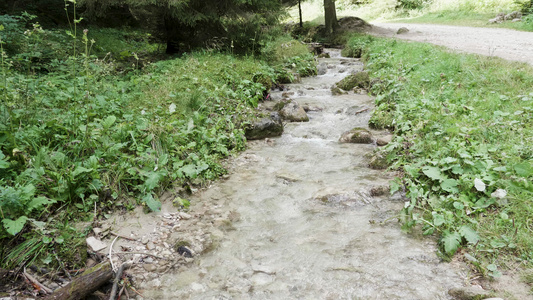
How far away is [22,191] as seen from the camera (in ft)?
9.33

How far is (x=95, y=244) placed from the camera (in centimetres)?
308

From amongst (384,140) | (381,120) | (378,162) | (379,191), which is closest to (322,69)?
(381,120)

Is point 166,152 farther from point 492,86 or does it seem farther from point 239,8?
point 239,8

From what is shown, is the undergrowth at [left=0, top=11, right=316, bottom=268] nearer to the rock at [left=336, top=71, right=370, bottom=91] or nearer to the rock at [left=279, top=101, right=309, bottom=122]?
the rock at [left=279, top=101, right=309, bottom=122]

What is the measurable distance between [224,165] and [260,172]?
64cm

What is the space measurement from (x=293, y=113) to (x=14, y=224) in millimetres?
6017

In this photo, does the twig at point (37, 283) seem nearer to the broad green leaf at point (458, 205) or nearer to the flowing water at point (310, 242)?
the flowing water at point (310, 242)

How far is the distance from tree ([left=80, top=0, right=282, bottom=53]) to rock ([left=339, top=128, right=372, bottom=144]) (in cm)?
456

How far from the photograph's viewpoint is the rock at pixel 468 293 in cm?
261

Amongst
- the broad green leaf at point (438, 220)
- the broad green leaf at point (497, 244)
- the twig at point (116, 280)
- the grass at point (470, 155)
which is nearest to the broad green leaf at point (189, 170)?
the twig at point (116, 280)

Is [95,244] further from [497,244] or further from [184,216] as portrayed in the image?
[497,244]

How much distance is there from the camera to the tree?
8742mm

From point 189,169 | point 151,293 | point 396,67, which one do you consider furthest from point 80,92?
point 396,67

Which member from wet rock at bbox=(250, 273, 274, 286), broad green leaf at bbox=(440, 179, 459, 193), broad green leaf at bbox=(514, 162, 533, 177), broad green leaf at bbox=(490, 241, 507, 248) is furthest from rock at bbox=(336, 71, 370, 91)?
wet rock at bbox=(250, 273, 274, 286)
